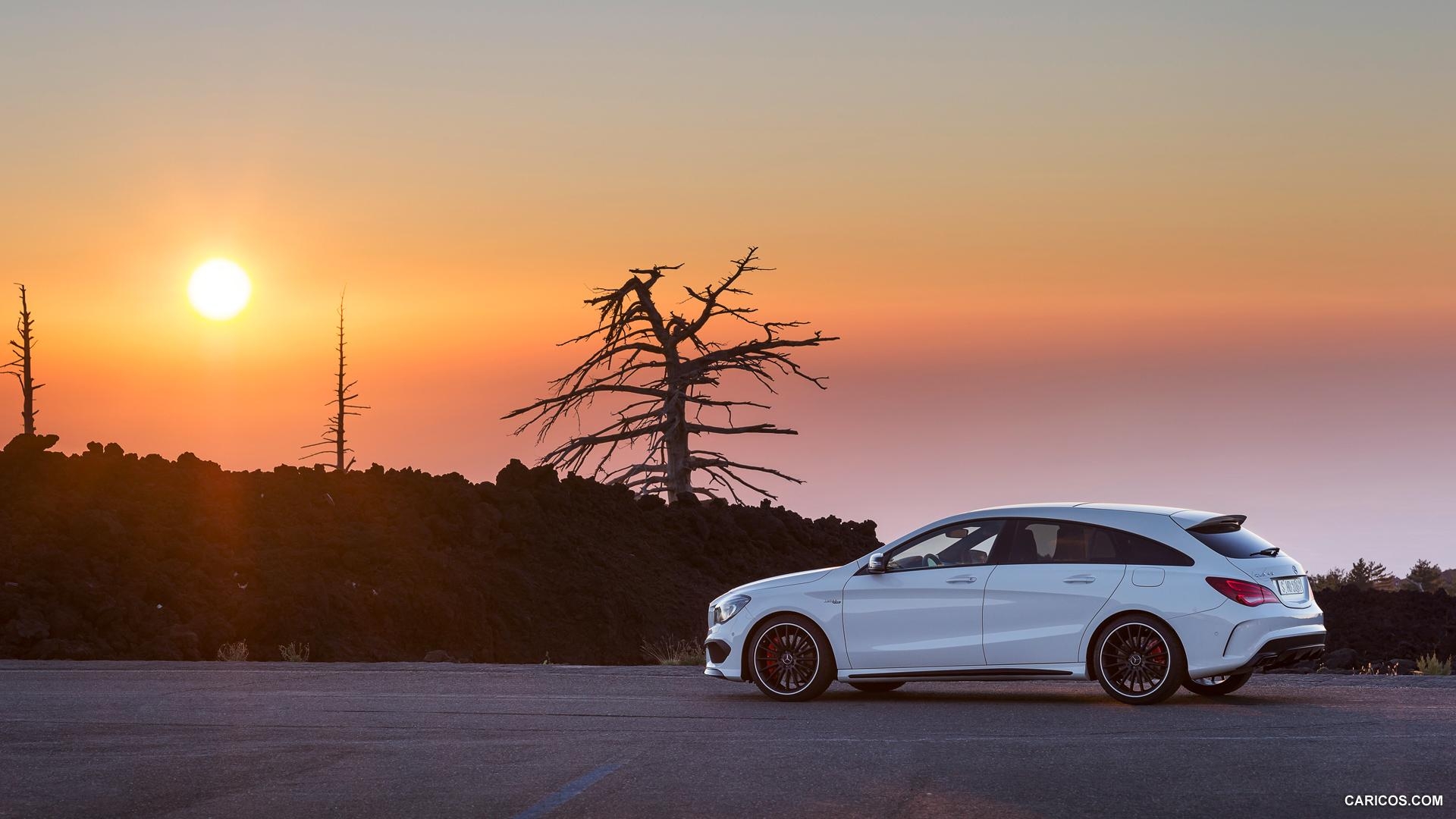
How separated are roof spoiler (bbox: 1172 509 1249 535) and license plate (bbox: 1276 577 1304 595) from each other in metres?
0.63

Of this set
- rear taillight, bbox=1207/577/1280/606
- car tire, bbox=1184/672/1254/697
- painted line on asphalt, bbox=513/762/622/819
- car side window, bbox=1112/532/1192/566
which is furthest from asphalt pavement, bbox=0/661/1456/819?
car side window, bbox=1112/532/1192/566

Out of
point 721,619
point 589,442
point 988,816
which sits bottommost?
point 988,816

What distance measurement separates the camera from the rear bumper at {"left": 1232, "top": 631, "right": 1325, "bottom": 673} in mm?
13641

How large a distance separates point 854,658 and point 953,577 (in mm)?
1131

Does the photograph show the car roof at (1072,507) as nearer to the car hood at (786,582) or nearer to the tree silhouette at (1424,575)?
the car hood at (786,582)

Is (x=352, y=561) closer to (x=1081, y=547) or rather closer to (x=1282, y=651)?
(x=1081, y=547)

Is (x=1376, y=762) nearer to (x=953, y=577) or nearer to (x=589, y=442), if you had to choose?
(x=953, y=577)

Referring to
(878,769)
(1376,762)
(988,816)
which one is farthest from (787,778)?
(1376,762)

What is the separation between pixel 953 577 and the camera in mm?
14648

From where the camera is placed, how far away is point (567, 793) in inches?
372

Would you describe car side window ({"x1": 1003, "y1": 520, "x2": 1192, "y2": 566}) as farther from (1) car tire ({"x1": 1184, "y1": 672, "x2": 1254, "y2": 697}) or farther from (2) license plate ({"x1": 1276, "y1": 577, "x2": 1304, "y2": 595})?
(1) car tire ({"x1": 1184, "y1": 672, "x2": 1254, "y2": 697})

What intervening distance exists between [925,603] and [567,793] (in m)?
5.85

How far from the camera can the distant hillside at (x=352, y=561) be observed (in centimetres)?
3117

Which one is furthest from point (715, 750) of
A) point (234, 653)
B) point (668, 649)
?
point (668, 649)
